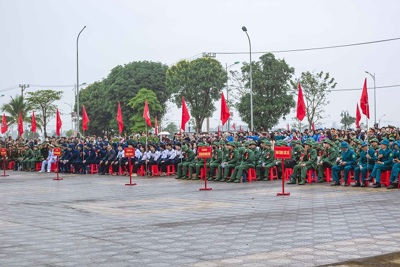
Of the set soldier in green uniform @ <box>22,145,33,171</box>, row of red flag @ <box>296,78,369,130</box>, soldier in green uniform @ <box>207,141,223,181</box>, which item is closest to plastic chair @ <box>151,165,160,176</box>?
soldier in green uniform @ <box>207,141,223,181</box>

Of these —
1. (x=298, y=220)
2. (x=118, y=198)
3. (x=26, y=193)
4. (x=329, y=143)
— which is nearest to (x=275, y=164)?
(x=329, y=143)

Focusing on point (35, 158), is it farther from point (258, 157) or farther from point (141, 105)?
point (141, 105)

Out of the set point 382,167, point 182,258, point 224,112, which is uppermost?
point 224,112

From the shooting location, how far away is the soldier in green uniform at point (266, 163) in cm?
2366

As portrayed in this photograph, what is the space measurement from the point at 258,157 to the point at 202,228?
41.9 ft

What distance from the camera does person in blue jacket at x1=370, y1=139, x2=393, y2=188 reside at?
1889cm

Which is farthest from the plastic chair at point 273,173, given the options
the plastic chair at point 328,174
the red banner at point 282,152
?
the red banner at point 282,152

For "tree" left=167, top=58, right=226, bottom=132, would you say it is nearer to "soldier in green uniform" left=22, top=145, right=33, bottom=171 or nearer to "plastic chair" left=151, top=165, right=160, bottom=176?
"soldier in green uniform" left=22, top=145, right=33, bottom=171

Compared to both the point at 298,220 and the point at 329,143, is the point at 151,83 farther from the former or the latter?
the point at 298,220

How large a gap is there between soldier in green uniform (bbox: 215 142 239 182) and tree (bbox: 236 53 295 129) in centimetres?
2649

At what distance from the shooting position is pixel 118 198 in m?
18.4

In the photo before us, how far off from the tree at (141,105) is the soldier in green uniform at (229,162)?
133 feet

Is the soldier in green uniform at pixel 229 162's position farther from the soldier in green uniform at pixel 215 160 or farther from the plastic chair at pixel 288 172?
the plastic chair at pixel 288 172

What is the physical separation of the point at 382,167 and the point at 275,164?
5.60m
